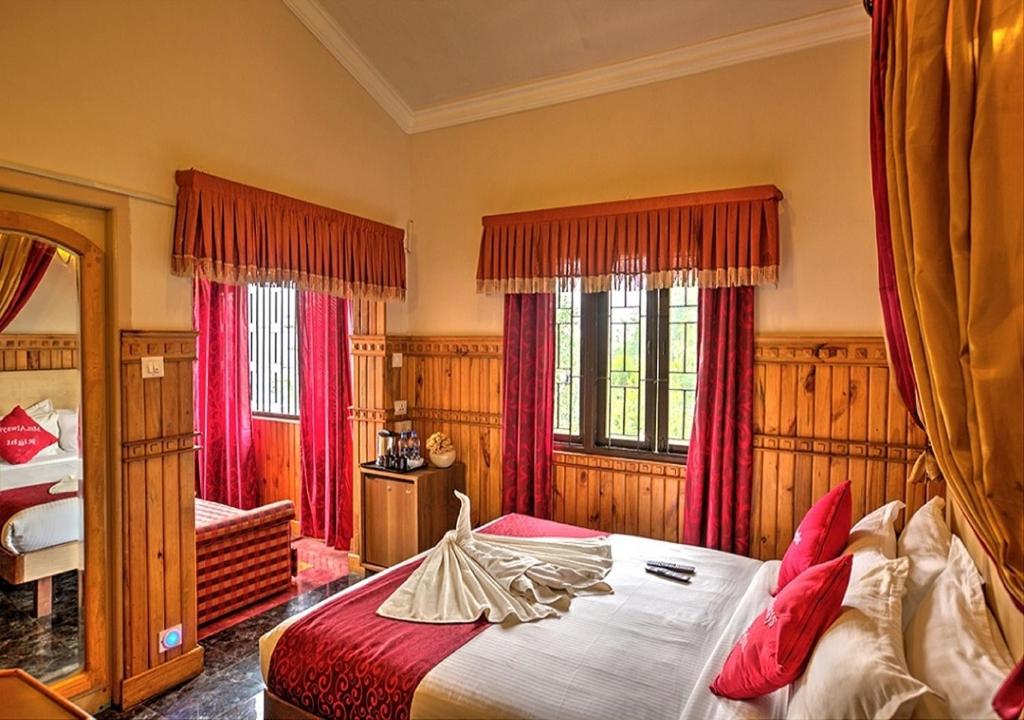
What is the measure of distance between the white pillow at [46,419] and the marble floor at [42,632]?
539 millimetres

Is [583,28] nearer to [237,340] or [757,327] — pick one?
[757,327]

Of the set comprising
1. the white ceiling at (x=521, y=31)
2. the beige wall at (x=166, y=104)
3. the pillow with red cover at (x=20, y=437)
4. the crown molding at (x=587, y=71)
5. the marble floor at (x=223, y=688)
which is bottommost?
the marble floor at (x=223, y=688)

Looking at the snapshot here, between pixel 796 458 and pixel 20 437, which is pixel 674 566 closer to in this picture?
pixel 796 458

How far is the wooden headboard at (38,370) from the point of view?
2275 millimetres

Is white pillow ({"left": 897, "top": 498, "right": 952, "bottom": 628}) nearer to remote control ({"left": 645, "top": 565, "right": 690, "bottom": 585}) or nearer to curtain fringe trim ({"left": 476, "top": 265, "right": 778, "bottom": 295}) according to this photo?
remote control ({"left": 645, "top": 565, "right": 690, "bottom": 585})

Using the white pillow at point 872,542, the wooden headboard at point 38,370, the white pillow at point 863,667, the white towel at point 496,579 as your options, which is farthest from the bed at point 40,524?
the white pillow at point 872,542

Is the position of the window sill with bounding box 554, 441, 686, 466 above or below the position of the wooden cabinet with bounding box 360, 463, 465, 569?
above

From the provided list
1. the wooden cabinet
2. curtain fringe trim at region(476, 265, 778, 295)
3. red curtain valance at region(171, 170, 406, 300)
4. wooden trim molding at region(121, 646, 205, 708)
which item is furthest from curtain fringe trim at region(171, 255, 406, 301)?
wooden trim molding at region(121, 646, 205, 708)

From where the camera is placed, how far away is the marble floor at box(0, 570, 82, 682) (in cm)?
232

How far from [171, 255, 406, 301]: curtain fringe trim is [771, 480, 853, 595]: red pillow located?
111 inches

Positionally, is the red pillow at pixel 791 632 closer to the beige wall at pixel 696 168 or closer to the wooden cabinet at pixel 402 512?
the beige wall at pixel 696 168

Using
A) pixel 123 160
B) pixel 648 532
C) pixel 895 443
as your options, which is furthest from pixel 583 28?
pixel 648 532

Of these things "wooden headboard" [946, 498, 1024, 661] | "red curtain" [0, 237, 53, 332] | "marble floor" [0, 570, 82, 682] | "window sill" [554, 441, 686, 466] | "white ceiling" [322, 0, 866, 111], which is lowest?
"marble floor" [0, 570, 82, 682]

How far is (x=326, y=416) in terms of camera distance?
451cm
